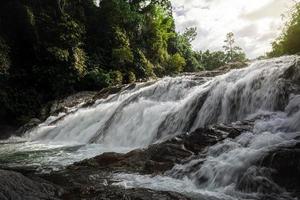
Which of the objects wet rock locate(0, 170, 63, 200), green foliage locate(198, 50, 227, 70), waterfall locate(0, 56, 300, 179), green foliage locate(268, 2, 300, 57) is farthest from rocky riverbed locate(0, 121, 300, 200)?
green foliage locate(198, 50, 227, 70)

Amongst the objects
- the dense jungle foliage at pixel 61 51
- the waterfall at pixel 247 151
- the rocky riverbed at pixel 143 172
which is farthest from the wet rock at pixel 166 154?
the dense jungle foliage at pixel 61 51

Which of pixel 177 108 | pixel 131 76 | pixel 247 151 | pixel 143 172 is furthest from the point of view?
pixel 131 76

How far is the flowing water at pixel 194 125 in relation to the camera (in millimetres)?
7148

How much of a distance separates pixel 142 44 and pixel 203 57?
49.5 metres

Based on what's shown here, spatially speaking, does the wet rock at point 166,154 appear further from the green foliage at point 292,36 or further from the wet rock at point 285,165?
the green foliage at point 292,36

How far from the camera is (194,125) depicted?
11664 millimetres

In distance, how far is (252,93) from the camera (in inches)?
445

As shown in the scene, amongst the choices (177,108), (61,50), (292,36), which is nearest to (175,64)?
(61,50)

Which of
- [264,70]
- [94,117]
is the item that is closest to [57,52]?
[94,117]

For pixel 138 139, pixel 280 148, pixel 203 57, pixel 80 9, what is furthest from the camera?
pixel 203 57

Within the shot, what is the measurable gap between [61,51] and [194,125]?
17677mm

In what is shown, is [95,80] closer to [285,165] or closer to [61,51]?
[61,51]

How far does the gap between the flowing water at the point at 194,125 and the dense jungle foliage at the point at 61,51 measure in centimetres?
571

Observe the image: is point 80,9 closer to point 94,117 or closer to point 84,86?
point 84,86
